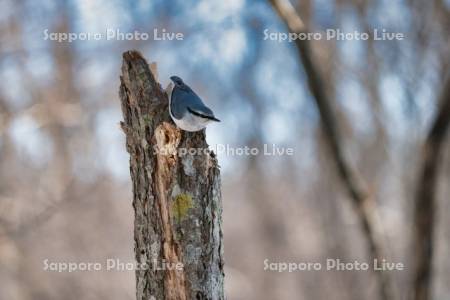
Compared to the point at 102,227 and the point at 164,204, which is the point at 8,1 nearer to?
the point at 102,227

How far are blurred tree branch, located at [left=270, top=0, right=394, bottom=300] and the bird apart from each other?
5.12ft

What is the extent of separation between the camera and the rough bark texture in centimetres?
316

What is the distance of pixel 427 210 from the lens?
4.58 meters

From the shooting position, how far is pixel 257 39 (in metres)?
9.74

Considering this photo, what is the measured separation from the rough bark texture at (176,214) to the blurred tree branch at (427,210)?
6.10 feet

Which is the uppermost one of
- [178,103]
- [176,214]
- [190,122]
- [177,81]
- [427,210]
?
[177,81]

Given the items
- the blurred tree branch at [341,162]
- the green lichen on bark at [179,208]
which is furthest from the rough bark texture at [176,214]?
the blurred tree branch at [341,162]

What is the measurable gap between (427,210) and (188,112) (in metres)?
2.11

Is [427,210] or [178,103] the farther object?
[427,210]

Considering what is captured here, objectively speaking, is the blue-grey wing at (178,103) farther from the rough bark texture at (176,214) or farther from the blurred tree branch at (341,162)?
the blurred tree branch at (341,162)

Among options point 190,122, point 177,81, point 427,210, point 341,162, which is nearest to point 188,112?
point 190,122

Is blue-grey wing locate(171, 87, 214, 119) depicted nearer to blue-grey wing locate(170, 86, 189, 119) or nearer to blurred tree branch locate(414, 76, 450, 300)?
blue-grey wing locate(170, 86, 189, 119)

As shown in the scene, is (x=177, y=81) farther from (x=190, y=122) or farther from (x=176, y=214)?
(x=176, y=214)

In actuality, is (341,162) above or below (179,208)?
above
